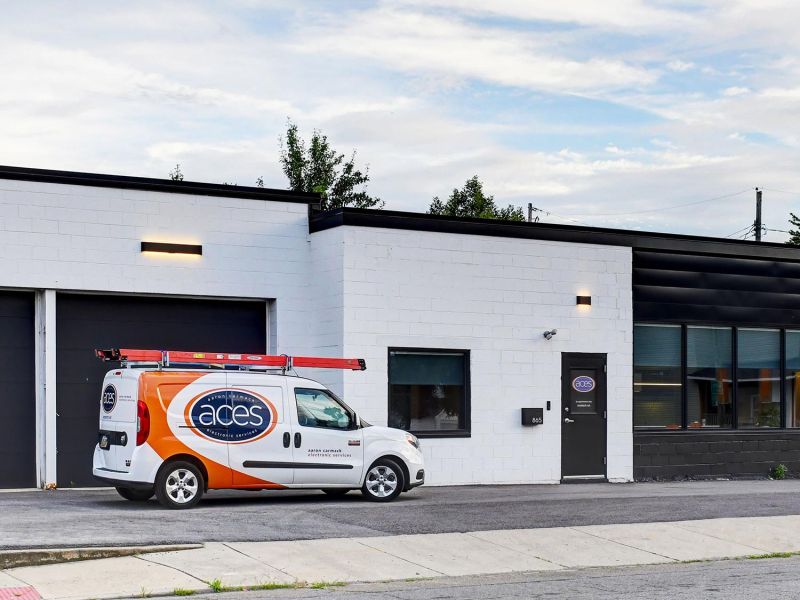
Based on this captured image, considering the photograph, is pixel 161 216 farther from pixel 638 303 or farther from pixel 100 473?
pixel 638 303

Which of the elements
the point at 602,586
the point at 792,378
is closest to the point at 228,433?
the point at 602,586

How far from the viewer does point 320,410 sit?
55.9 ft

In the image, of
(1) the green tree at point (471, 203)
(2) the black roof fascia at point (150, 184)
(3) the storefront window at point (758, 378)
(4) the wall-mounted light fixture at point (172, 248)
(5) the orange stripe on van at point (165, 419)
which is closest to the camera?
(5) the orange stripe on van at point (165, 419)


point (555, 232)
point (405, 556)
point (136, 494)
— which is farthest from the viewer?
point (555, 232)

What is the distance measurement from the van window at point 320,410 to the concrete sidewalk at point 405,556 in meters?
3.07

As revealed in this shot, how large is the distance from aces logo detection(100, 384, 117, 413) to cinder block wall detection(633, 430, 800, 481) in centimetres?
1091

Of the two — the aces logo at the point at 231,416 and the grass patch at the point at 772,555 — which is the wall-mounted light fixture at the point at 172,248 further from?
the grass patch at the point at 772,555

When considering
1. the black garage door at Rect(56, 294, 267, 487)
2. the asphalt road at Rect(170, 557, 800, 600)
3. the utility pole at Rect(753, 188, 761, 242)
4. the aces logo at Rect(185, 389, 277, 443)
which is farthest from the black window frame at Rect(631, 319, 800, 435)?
the utility pole at Rect(753, 188, 761, 242)

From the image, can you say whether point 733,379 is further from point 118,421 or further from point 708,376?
point 118,421

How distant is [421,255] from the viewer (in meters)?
21.1

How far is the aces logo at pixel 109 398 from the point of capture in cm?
1617

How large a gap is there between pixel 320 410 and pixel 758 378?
38.7 ft

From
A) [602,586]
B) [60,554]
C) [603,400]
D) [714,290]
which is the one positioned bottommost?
[602,586]

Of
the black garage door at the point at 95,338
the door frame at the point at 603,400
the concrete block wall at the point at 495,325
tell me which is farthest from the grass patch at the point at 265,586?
the door frame at the point at 603,400
